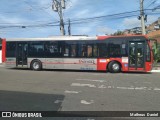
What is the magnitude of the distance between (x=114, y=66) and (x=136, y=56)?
181 cm

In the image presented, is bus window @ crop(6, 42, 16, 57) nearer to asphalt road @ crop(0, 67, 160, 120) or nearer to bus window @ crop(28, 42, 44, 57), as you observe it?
bus window @ crop(28, 42, 44, 57)

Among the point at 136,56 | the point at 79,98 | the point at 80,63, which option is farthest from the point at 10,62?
the point at 79,98

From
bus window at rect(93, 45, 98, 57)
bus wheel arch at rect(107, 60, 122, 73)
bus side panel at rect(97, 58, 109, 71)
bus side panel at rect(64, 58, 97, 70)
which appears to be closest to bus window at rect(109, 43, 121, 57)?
bus wheel arch at rect(107, 60, 122, 73)

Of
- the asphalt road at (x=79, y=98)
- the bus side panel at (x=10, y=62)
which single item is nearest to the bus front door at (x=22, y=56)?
the bus side panel at (x=10, y=62)

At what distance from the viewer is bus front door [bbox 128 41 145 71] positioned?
23375 mm

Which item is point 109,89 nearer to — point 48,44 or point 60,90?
point 60,90

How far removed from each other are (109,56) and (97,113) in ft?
50.6

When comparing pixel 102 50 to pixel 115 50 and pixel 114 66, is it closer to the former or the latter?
pixel 115 50

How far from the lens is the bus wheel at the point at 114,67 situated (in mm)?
23703

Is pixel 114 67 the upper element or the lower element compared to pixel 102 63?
lower

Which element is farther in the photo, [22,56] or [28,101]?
[22,56]

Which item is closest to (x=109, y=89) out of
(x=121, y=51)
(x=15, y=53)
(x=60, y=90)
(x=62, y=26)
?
(x=60, y=90)

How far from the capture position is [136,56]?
23.5m

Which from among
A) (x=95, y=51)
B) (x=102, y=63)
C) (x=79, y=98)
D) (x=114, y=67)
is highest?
(x=95, y=51)
